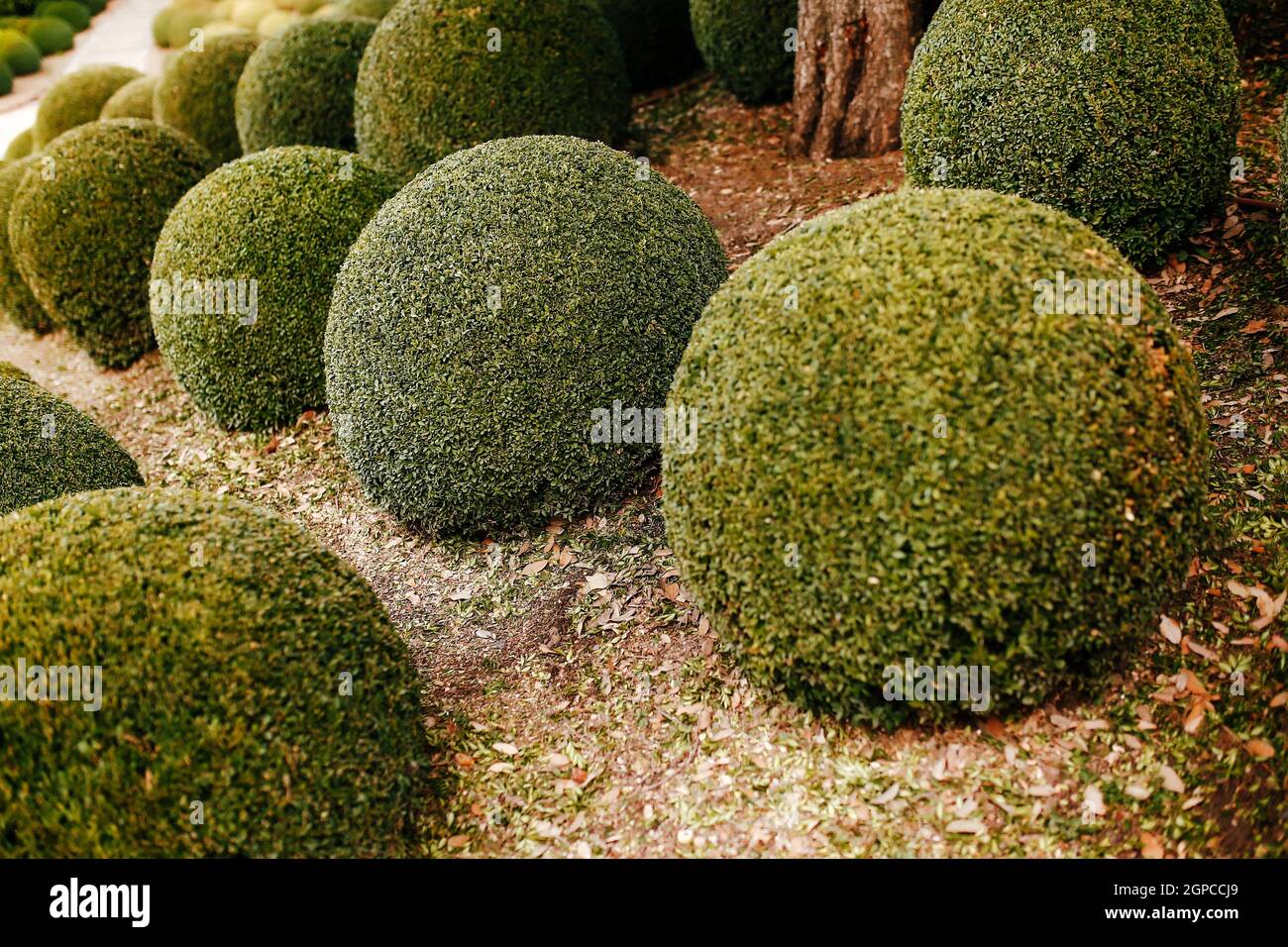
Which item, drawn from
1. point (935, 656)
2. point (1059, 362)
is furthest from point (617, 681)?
point (1059, 362)

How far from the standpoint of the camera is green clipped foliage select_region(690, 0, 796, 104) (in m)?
7.93

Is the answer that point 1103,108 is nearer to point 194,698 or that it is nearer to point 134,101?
point 194,698

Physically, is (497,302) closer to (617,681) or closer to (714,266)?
(714,266)

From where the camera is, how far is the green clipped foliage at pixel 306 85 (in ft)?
27.2

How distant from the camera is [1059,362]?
3.27 m

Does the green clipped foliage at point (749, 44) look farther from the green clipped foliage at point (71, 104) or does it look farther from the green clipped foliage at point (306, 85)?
the green clipped foliage at point (71, 104)

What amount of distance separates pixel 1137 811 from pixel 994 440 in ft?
4.40

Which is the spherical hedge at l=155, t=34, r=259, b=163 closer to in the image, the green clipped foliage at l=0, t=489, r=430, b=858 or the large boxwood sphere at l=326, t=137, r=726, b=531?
the large boxwood sphere at l=326, t=137, r=726, b=531

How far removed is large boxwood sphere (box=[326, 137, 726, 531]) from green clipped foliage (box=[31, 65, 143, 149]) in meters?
8.44

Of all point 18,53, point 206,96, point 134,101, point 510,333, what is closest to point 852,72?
point 510,333

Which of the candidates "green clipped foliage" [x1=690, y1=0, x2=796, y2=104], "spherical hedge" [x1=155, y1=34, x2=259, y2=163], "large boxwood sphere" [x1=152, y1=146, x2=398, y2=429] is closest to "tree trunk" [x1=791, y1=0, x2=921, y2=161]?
"green clipped foliage" [x1=690, y1=0, x2=796, y2=104]

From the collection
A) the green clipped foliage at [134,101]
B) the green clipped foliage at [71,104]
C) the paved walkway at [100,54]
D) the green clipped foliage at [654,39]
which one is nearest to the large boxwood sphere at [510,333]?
the green clipped foliage at [654,39]

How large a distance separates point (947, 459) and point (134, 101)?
33.8 feet

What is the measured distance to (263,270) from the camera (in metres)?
6.22
